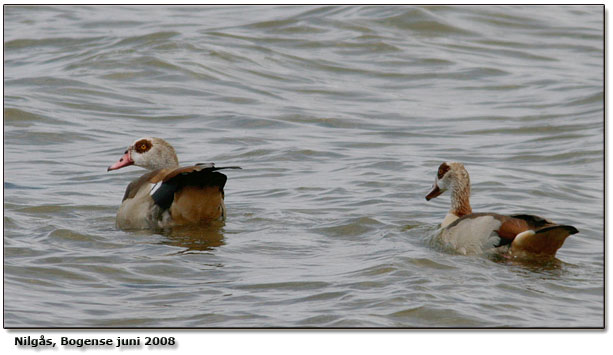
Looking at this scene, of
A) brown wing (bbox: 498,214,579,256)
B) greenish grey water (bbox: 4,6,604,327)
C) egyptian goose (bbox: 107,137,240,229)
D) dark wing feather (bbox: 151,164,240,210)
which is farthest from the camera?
egyptian goose (bbox: 107,137,240,229)

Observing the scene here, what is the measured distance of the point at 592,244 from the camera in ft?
31.7

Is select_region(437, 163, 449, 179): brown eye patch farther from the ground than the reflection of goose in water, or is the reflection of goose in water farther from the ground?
select_region(437, 163, 449, 179): brown eye patch

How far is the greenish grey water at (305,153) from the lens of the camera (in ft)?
24.9

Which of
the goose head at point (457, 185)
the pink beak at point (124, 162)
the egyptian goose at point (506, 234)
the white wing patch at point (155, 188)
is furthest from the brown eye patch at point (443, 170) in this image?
the pink beak at point (124, 162)

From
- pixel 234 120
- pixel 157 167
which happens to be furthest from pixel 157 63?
pixel 157 167

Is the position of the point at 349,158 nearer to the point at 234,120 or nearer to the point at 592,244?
the point at 234,120

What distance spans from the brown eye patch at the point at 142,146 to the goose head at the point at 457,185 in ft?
10.1

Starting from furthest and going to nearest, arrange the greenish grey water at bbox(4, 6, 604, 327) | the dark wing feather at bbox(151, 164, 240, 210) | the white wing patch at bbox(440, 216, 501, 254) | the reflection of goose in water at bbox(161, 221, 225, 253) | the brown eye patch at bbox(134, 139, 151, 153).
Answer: the brown eye patch at bbox(134, 139, 151, 153)
the dark wing feather at bbox(151, 164, 240, 210)
the reflection of goose in water at bbox(161, 221, 225, 253)
the white wing patch at bbox(440, 216, 501, 254)
the greenish grey water at bbox(4, 6, 604, 327)

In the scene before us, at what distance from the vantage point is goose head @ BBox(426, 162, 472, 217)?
10.0 m

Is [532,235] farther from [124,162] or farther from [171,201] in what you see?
[124,162]

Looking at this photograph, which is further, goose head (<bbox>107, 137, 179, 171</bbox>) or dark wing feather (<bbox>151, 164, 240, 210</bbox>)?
goose head (<bbox>107, 137, 179, 171</bbox>)

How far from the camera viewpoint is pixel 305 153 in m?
13.4

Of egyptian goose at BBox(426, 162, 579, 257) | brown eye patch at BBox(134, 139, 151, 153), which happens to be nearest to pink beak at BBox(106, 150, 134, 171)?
brown eye patch at BBox(134, 139, 151, 153)

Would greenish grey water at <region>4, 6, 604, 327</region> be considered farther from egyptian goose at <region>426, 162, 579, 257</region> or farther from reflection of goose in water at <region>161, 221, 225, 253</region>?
egyptian goose at <region>426, 162, 579, 257</region>
